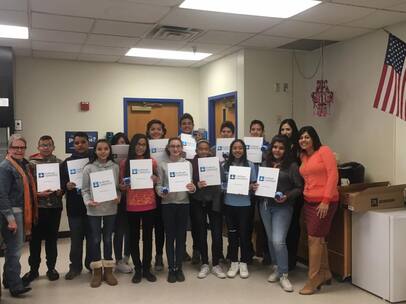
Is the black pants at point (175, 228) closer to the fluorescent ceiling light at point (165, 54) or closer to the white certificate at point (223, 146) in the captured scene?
the white certificate at point (223, 146)

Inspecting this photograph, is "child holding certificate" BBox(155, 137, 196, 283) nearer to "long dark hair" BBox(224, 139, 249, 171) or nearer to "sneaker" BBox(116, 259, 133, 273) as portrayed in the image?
"long dark hair" BBox(224, 139, 249, 171)

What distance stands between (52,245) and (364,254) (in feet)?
9.35

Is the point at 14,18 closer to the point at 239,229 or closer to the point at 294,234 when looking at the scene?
the point at 239,229

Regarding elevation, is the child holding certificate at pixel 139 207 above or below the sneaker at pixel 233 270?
above

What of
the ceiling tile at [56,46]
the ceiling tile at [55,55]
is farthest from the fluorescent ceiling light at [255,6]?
the ceiling tile at [55,55]

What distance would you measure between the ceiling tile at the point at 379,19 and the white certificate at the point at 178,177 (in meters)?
2.35

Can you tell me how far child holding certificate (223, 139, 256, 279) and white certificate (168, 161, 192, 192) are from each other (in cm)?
42

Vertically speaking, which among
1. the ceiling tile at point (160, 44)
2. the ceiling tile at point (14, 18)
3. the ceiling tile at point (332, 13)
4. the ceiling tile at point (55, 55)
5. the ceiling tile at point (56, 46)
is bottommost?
the ceiling tile at point (332, 13)

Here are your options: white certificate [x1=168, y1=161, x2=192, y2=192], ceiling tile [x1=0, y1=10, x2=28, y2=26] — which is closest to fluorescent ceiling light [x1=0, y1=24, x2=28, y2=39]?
ceiling tile [x1=0, y1=10, x2=28, y2=26]

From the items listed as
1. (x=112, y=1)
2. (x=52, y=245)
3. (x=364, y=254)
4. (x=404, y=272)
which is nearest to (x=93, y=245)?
(x=52, y=245)

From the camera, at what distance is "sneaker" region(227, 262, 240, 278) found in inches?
156

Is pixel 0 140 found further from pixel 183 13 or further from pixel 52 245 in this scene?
pixel 183 13

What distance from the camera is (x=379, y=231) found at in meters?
3.45

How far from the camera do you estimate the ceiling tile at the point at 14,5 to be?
3.58 meters
